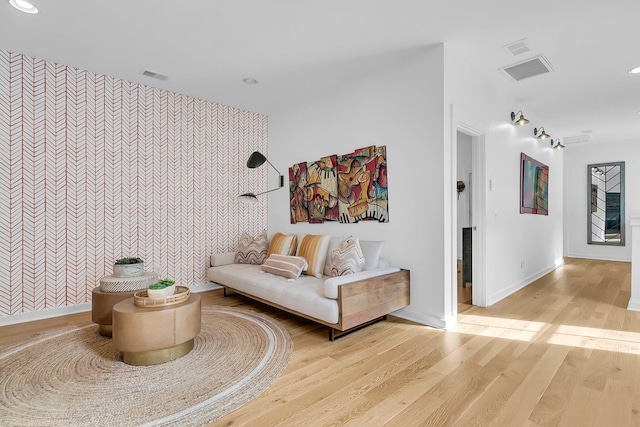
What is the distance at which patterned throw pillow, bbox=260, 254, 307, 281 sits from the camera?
346 cm

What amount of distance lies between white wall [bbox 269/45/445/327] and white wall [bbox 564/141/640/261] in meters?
6.48

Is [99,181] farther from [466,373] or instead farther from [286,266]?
[466,373]

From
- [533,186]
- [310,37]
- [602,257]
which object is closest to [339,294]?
[310,37]

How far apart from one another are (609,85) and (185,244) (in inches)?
228

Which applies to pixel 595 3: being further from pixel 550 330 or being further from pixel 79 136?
pixel 79 136

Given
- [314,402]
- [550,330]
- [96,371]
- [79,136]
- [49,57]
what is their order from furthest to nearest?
[79,136] → [49,57] → [550,330] → [96,371] → [314,402]

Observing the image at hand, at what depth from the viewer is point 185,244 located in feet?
14.5

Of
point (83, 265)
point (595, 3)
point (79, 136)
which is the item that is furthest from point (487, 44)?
point (83, 265)

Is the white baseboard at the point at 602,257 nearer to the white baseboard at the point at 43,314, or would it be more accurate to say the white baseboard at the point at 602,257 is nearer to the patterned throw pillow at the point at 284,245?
the patterned throw pillow at the point at 284,245

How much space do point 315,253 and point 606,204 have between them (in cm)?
725

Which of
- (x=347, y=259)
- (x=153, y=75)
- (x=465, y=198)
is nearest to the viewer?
(x=347, y=259)

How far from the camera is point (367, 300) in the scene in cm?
286

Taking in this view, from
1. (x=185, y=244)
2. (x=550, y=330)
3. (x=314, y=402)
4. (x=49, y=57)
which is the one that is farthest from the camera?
(x=185, y=244)

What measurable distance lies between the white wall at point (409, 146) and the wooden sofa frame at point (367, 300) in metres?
0.19
